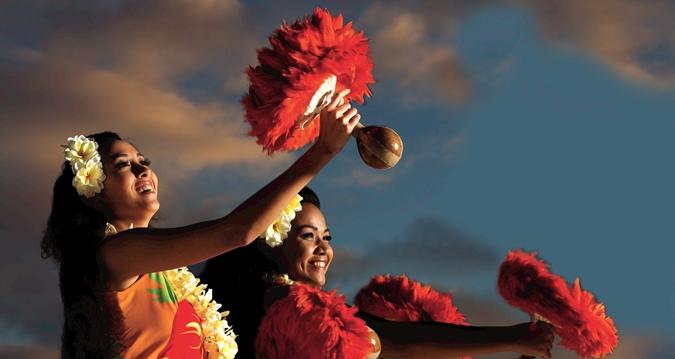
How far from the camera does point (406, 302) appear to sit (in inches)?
190

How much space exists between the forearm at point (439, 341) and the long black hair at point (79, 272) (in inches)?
59.4

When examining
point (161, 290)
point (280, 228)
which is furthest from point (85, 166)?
point (280, 228)

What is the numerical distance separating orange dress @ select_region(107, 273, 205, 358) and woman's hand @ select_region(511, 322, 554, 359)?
1.54 metres

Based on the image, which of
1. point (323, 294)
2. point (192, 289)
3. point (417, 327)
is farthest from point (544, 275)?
point (192, 289)

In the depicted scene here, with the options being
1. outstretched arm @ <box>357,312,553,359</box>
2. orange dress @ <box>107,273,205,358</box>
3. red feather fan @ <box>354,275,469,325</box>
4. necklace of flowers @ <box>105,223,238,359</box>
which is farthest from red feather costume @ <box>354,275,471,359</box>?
orange dress @ <box>107,273,205,358</box>

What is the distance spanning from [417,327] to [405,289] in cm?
42

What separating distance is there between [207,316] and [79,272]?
21.7 inches

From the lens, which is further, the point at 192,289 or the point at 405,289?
the point at 405,289

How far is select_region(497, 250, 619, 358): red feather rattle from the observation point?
13.6ft

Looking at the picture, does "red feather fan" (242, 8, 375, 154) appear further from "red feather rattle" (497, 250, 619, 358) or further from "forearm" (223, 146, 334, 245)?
"red feather rattle" (497, 250, 619, 358)

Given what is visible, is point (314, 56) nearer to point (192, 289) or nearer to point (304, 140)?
point (304, 140)

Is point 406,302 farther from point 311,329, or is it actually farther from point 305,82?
point 305,82

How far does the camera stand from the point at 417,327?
4477 millimetres

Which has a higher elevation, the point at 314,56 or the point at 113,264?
the point at 314,56
